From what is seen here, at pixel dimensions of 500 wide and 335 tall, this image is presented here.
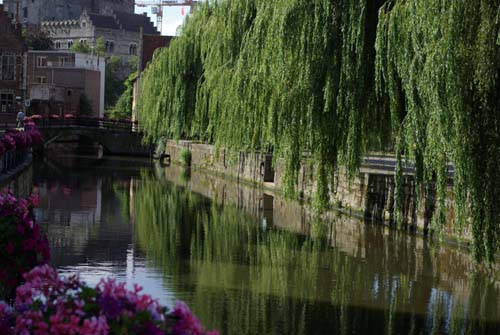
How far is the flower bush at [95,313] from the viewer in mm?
4004

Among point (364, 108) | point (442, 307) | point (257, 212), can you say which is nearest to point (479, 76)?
point (442, 307)

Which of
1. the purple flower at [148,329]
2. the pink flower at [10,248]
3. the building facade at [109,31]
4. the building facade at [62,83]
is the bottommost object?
the pink flower at [10,248]

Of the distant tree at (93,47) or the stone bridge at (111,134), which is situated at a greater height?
the distant tree at (93,47)

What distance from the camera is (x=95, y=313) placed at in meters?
4.18

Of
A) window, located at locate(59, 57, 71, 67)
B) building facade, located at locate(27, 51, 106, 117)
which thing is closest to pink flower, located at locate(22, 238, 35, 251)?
building facade, located at locate(27, 51, 106, 117)

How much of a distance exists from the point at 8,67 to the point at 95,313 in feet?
199

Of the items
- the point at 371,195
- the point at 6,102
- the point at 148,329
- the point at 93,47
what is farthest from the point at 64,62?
the point at 148,329

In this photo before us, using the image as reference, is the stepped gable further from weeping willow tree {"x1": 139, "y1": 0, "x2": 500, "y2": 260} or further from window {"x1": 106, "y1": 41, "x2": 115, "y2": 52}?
weeping willow tree {"x1": 139, "y1": 0, "x2": 500, "y2": 260}

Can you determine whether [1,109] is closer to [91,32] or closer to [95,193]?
[95,193]

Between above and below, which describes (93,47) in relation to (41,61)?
→ above

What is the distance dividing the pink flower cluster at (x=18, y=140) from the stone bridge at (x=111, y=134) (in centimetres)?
2196

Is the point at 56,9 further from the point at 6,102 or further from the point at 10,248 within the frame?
the point at 10,248

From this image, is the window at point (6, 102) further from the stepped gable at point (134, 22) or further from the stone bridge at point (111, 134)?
the stepped gable at point (134, 22)

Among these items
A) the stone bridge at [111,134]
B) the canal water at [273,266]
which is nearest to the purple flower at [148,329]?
the canal water at [273,266]
